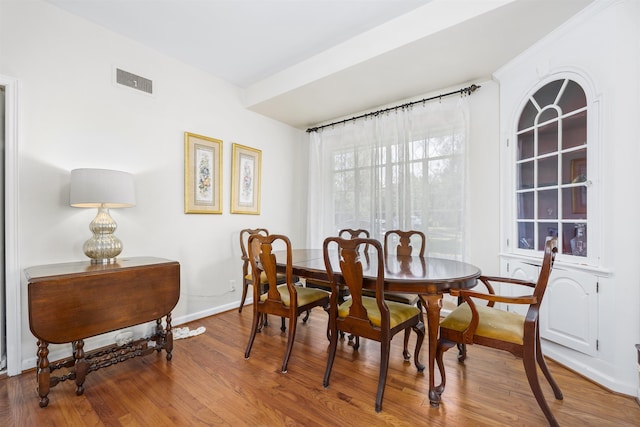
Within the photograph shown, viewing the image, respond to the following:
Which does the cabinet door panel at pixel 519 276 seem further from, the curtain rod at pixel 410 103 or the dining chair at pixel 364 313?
the curtain rod at pixel 410 103

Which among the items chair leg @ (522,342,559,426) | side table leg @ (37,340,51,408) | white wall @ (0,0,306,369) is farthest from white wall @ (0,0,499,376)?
chair leg @ (522,342,559,426)

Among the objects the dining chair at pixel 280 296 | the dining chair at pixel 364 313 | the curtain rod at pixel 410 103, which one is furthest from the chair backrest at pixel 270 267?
the curtain rod at pixel 410 103

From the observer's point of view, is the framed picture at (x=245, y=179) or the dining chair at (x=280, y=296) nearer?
the dining chair at (x=280, y=296)

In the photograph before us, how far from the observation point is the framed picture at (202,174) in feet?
9.86

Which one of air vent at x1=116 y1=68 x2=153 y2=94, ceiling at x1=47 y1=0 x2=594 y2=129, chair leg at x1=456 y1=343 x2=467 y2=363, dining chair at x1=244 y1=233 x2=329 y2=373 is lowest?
chair leg at x1=456 y1=343 x2=467 y2=363

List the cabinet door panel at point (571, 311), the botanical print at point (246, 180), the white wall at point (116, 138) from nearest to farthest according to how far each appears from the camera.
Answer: the cabinet door panel at point (571, 311) < the white wall at point (116, 138) < the botanical print at point (246, 180)

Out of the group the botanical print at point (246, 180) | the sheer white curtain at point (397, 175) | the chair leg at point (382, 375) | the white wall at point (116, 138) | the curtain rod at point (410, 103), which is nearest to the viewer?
the chair leg at point (382, 375)

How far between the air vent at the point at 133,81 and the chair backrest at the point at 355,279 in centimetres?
236

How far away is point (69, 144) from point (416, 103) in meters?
3.29

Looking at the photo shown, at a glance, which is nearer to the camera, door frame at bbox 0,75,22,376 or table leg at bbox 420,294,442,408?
table leg at bbox 420,294,442,408

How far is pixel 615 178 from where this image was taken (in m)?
1.82

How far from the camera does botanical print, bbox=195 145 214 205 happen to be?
10.2ft

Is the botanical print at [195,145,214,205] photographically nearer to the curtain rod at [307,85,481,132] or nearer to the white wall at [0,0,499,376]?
the white wall at [0,0,499,376]

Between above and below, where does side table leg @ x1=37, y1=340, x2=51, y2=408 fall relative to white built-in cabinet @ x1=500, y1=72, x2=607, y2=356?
below
